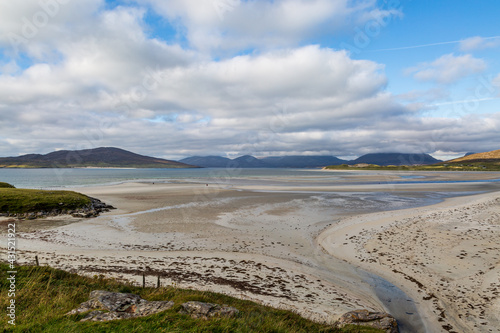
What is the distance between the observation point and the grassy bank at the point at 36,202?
2936 centimetres

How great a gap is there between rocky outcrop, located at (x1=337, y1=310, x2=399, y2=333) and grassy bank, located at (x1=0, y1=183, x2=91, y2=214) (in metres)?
34.2

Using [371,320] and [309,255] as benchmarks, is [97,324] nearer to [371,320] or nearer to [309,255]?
[371,320]

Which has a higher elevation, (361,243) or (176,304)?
(176,304)

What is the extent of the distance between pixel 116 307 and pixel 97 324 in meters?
1.27

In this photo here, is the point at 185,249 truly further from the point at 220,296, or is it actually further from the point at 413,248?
the point at 413,248

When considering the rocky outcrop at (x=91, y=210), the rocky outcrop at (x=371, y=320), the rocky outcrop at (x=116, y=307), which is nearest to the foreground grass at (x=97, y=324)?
the rocky outcrop at (x=116, y=307)

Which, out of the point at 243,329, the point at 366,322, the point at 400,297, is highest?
the point at 243,329

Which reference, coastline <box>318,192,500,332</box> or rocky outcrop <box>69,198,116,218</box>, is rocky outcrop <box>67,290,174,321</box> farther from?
rocky outcrop <box>69,198,116,218</box>

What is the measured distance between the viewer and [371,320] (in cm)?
864

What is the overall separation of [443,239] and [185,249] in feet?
63.4

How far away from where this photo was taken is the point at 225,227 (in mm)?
23422

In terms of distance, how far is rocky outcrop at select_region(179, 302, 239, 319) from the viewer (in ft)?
22.4

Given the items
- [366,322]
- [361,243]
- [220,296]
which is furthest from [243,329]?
[361,243]

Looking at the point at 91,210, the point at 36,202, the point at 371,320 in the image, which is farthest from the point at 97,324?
the point at 36,202
